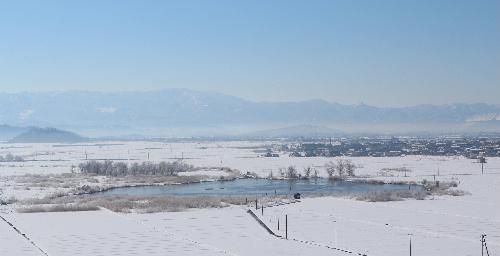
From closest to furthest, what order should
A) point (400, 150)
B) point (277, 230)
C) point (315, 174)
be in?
1. point (277, 230)
2. point (315, 174)
3. point (400, 150)

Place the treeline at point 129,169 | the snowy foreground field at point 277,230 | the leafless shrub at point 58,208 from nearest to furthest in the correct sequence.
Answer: the snowy foreground field at point 277,230 → the leafless shrub at point 58,208 → the treeline at point 129,169

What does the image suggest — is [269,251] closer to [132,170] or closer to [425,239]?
[425,239]

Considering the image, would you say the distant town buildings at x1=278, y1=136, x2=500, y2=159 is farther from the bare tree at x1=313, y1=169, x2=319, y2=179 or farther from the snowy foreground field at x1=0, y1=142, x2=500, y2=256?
the snowy foreground field at x1=0, y1=142, x2=500, y2=256

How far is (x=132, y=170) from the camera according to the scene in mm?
69812

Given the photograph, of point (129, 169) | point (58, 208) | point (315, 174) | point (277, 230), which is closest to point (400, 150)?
point (315, 174)

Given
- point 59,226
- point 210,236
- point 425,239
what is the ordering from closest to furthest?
1. point 425,239
2. point 210,236
3. point 59,226

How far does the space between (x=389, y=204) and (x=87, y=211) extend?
16804 millimetres

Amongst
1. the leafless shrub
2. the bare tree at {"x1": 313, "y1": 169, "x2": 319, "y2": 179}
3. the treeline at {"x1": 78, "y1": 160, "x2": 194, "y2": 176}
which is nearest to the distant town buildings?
the bare tree at {"x1": 313, "y1": 169, "x2": 319, "y2": 179}

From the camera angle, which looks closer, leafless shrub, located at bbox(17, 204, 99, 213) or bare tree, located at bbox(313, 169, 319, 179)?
leafless shrub, located at bbox(17, 204, 99, 213)

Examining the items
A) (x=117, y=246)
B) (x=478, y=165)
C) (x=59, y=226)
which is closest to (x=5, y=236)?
(x=59, y=226)

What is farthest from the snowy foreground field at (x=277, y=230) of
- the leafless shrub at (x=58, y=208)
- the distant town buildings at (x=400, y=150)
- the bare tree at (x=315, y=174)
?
the distant town buildings at (x=400, y=150)

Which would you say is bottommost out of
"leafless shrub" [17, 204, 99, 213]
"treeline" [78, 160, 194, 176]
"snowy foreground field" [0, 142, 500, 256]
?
"snowy foreground field" [0, 142, 500, 256]

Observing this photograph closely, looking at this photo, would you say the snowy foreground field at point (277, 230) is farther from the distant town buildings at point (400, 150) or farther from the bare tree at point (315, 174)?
the distant town buildings at point (400, 150)

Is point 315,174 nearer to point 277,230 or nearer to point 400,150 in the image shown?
point 277,230
